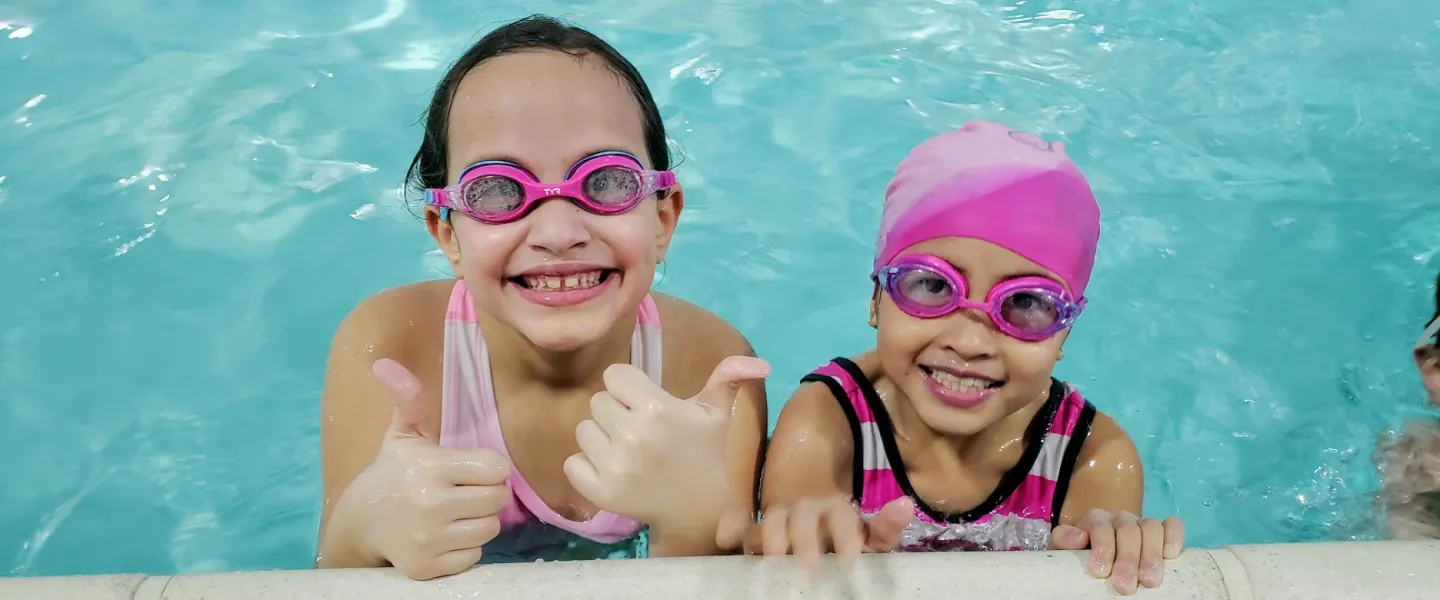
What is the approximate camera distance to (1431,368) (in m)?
3.46

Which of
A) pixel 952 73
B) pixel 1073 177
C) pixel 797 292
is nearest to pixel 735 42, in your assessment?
pixel 952 73

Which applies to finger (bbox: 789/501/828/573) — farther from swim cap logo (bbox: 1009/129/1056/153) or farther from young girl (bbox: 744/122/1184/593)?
swim cap logo (bbox: 1009/129/1056/153)

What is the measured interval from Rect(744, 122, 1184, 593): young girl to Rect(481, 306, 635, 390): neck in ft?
1.55

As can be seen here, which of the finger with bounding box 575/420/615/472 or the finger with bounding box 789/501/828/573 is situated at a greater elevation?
the finger with bounding box 575/420/615/472

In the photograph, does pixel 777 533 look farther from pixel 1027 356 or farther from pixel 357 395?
pixel 357 395

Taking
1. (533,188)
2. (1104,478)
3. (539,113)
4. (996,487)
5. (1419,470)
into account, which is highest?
(539,113)

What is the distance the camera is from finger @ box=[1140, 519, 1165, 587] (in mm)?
1895

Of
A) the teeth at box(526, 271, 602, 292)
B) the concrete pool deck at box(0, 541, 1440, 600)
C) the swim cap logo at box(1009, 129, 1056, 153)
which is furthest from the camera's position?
the swim cap logo at box(1009, 129, 1056, 153)

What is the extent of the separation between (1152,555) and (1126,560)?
0.06 metres

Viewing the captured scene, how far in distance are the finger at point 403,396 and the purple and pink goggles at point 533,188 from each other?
453 mm

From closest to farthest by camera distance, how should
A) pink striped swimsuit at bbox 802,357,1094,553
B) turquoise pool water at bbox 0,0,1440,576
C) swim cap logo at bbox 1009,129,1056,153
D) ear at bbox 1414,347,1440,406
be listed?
swim cap logo at bbox 1009,129,1056,153, pink striped swimsuit at bbox 802,357,1094,553, ear at bbox 1414,347,1440,406, turquoise pool water at bbox 0,0,1440,576

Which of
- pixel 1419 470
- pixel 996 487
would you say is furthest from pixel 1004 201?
pixel 1419 470

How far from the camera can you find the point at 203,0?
629 centimetres

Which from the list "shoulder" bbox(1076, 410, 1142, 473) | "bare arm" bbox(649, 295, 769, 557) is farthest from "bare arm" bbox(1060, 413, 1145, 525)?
"bare arm" bbox(649, 295, 769, 557)
